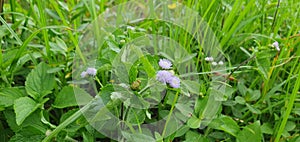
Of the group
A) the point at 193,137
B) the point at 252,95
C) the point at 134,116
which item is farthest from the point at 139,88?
the point at 252,95

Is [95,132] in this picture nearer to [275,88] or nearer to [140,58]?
[140,58]

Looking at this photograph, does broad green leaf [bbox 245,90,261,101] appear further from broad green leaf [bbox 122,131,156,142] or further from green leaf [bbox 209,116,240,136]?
broad green leaf [bbox 122,131,156,142]

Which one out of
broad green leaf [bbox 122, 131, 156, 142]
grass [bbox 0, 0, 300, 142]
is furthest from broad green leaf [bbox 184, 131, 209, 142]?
broad green leaf [bbox 122, 131, 156, 142]

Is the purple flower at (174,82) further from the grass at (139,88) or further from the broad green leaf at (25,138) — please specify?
the broad green leaf at (25,138)

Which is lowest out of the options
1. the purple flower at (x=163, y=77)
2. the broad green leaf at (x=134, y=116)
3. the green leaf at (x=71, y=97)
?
the broad green leaf at (x=134, y=116)

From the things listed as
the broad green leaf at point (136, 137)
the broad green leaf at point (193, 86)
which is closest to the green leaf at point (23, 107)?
the broad green leaf at point (136, 137)

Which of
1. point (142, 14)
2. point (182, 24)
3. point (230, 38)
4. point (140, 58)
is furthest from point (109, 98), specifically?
point (142, 14)

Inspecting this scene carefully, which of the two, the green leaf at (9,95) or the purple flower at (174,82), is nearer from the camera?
the purple flower at (174,82)
